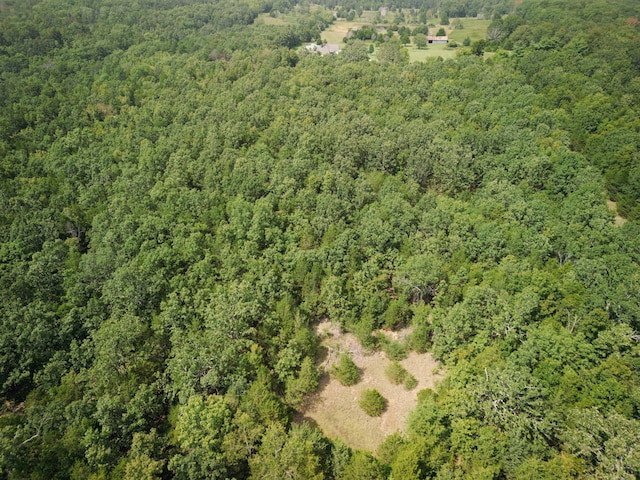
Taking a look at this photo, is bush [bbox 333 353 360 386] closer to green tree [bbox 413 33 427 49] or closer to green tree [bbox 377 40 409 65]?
green tree [bbox 377 40 409 65]

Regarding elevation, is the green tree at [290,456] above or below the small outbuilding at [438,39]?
above

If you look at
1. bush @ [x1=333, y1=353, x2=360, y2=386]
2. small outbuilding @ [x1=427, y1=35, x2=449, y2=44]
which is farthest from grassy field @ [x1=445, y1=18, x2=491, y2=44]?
bush @ [x1=333, y1=353, x2=360, y2=386]

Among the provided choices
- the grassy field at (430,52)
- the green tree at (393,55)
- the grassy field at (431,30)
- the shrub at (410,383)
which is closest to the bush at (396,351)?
the shrub at (410,383)

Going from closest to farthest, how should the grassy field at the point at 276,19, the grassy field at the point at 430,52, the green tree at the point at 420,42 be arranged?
the grassy field at the point at 430,52 < the green tree at the point at 420,42 < the grassy field at the point at 276,19

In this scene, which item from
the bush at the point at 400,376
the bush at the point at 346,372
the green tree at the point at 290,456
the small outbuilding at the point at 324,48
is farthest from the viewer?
the small outbuilding at the point at 324,48

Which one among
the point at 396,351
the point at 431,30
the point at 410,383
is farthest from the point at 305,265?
the point at 431,30

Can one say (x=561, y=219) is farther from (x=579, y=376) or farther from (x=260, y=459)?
(x=260, y=459)

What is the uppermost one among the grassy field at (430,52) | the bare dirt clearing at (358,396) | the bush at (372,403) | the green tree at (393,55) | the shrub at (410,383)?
A: the green tree at (393,55)

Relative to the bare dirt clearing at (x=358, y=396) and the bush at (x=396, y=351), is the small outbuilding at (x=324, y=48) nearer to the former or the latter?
the bare dirt clearing at (x=358, y=396)
